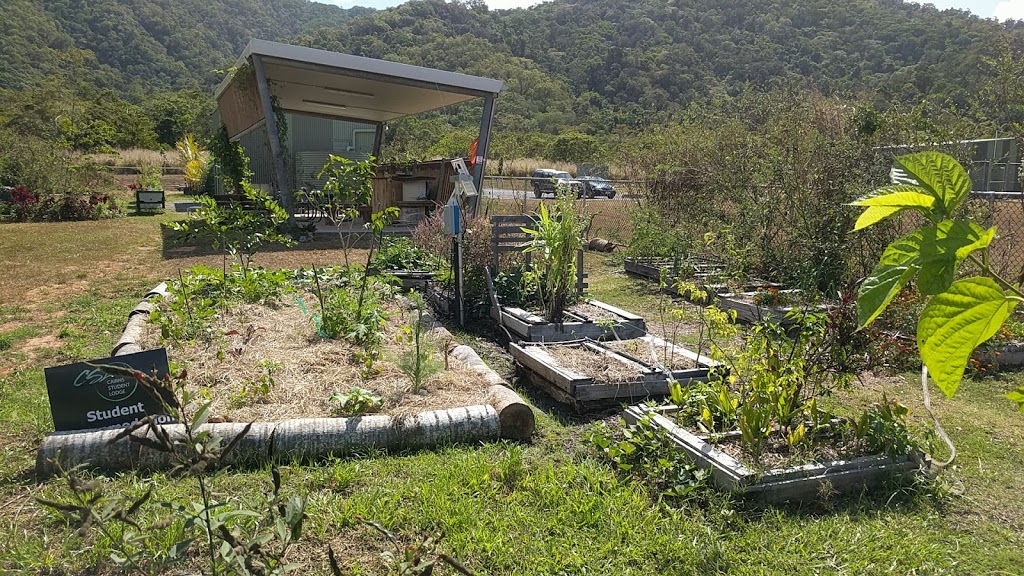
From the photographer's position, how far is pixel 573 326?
6180 millimetres

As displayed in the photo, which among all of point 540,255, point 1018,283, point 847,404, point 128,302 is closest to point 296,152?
point 128,302

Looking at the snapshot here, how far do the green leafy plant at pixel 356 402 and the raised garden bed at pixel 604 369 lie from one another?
1.38 metres

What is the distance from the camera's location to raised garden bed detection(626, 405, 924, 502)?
3.25m

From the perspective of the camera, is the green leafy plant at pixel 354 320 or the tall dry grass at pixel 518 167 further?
the tall dry grass at pixel 518 167

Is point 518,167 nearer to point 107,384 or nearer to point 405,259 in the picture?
point 405,259

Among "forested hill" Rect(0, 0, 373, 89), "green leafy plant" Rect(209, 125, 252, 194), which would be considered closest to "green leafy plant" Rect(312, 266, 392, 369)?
"green leafy plant" Rect(209, 125, 252, 194)

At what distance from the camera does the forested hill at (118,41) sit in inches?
2301

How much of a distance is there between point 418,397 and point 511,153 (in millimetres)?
29947

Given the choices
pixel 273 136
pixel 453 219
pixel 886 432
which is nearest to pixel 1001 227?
pixel 886 432

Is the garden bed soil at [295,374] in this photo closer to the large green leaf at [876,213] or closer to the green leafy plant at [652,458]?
the green leafy plant at [652,458]

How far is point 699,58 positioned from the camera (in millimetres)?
64562

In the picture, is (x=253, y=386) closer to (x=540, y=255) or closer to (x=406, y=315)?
(x=406, y=315)

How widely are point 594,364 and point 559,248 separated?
5.33 feet

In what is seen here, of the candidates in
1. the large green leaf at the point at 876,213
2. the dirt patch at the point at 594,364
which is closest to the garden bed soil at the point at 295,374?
the dirt patch at the point at 594,364
